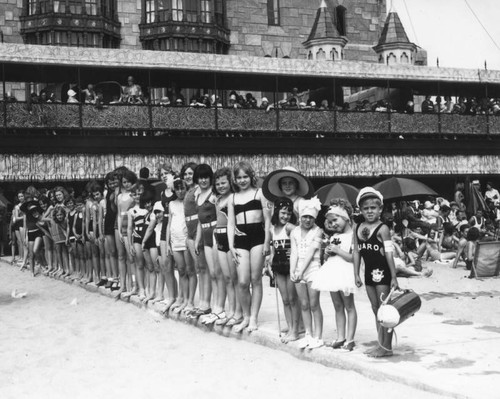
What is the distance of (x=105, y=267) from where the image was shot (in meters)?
15.8

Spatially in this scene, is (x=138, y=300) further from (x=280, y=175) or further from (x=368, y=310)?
(x=280, y=175)

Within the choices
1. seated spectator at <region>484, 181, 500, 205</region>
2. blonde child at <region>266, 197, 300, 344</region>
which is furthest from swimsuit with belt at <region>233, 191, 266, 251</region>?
seated spectator at <region>484, 181, 500, 205</region>

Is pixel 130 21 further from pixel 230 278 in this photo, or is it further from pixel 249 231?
pixel 249 231

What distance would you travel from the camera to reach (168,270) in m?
12.4

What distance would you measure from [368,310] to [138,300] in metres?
3.68

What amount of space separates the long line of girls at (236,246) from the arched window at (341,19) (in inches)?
1235

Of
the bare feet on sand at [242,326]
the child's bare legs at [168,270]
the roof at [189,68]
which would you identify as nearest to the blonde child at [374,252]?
the bare feet on sand at [242,326]

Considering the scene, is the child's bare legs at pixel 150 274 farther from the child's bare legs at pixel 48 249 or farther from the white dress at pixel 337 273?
the child's bare legs at pixel 48 249

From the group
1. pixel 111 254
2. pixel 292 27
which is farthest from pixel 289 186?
pixel 292 27

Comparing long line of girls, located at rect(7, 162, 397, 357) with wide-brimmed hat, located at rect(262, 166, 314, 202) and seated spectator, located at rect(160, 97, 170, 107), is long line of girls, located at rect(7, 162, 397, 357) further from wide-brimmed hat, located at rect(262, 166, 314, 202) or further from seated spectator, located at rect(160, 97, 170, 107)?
seated spectator, located at rect(160, 97, 170, 107)

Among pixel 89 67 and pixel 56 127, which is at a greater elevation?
pixel 89 67

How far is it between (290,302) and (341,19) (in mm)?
38118

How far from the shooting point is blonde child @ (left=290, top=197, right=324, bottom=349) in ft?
29.8

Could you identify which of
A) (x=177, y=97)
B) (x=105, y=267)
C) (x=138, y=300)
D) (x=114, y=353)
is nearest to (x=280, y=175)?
(x=114, y=353)
